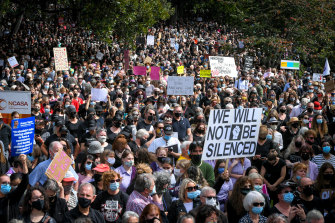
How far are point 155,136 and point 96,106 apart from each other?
225cm

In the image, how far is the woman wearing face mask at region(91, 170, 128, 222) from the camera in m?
6.79

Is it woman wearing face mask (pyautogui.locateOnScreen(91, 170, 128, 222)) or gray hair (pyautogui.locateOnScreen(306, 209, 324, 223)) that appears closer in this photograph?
gray hair (pyautogui.locateOnScreen(306, 209, 324, 223))

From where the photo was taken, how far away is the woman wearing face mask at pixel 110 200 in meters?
6.79

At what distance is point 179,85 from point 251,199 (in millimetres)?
8220

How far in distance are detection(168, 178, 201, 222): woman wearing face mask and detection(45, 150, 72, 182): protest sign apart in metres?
1.52

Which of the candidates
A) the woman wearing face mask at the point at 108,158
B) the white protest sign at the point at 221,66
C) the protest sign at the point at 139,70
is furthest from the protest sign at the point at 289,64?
the woman wearing face mask at the point at 108,158

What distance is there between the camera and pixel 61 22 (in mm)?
36281

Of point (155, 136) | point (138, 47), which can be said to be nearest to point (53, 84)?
point (155, 136)

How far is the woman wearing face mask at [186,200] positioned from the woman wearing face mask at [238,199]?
0.46 meters

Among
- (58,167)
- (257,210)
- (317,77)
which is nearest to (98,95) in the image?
(58,167)

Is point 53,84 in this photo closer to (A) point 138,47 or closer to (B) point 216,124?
(B) point 216,124

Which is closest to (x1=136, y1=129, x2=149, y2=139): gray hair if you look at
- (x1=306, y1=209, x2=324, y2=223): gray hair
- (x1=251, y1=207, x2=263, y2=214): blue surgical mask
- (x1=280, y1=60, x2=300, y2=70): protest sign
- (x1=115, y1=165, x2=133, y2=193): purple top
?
(x1=115, y1=165, x2=133, y2=193): purple top

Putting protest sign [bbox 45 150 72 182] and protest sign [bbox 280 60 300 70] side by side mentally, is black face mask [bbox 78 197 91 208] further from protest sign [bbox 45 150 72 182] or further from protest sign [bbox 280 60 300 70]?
protest sign [bbox 280 60 300 70]

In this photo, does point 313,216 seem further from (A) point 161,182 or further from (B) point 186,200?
(A) point 161,182
